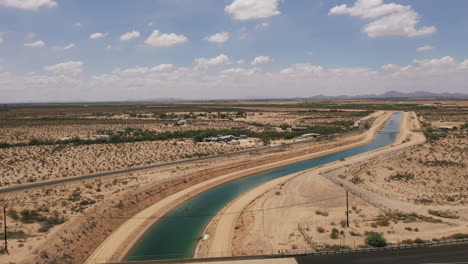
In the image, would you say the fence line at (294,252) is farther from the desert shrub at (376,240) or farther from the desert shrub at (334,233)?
the desert shrub at (334,233)

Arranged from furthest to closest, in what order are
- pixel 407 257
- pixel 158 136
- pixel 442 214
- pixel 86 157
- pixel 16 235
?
pixel 158 136 → pixel 86 157 → pixel 442 214 → pixel 16 235 → pixel 407 257

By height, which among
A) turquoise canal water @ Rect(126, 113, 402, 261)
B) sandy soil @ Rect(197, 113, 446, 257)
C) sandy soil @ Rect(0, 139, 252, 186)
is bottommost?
turquoise canal water @ Rect(126, 113, 402, 261)

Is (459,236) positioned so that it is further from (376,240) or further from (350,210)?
(350,210)

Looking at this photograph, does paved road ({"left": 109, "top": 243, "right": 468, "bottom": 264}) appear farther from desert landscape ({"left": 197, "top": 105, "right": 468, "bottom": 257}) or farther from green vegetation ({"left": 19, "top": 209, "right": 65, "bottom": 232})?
green vegetation ({"left": 19, "top": 209, "right": 65, "bottom": 232})

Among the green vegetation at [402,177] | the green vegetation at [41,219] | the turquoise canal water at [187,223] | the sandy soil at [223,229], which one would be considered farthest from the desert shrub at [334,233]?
the green vegetation at [41,219]

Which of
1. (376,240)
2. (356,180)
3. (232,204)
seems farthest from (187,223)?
(356,180)

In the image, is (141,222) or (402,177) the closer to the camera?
(141,222)

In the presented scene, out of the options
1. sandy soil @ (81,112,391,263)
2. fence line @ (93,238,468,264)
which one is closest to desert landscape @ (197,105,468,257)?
fence line @ (93,238,468,264)

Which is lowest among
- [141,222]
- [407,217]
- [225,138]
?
[141,222]
